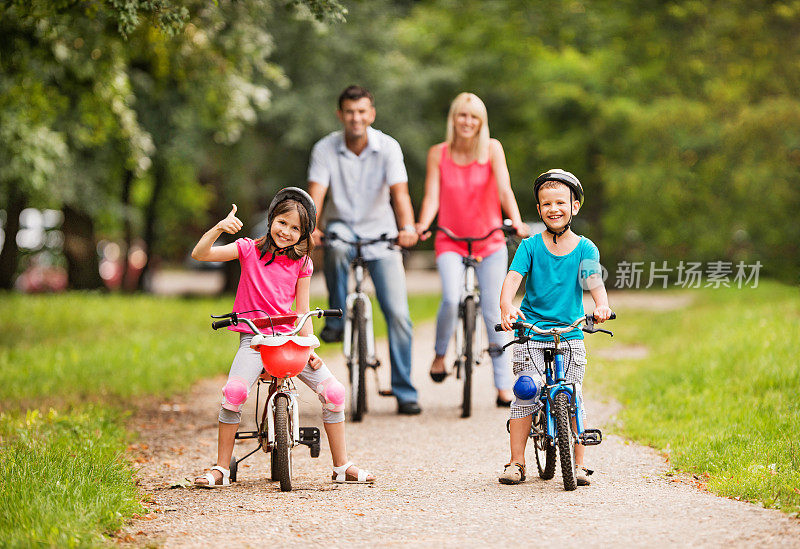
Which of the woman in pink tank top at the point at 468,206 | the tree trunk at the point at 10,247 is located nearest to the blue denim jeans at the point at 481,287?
the woman in pink tank top at the point at 468,206

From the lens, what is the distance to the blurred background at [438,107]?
475 inches

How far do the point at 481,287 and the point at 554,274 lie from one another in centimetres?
251

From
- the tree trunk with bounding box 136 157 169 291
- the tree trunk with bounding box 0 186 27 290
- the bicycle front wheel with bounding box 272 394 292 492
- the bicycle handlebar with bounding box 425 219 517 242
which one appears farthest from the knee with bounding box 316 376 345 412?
the tree trunk with bounding box 136 157 169 291

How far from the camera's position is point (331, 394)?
18.8ft

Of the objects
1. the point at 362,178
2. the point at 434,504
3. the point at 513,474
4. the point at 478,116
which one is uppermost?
the point at 478,116

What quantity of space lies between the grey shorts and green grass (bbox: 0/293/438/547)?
2.13m

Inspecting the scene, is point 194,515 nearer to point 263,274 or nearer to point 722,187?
point 263,274

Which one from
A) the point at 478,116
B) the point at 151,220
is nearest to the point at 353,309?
the point at 478,116

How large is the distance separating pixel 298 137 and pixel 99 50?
8124 mm

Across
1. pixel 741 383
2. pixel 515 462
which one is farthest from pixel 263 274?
pixel 741 383

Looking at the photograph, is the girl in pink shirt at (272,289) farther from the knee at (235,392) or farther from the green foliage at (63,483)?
the green foliage at (63,483)

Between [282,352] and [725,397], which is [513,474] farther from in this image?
[725,397]

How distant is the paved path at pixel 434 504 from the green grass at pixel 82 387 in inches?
11.1

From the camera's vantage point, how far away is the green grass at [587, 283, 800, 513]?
568 centimetres
